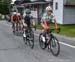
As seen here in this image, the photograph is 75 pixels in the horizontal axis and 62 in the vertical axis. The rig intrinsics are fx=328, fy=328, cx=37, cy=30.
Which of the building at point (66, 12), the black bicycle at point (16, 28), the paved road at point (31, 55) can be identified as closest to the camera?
the paved road at point (31, 55)

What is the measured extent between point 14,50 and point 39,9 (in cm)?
3534

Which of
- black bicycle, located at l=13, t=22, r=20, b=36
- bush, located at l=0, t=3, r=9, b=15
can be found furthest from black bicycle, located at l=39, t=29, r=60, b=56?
bush, located at l=0, t=3, r=9, b=15

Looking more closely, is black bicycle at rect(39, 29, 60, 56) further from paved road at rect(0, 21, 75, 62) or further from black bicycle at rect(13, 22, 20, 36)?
black bicycle at rect(13, 22, 20, 36)

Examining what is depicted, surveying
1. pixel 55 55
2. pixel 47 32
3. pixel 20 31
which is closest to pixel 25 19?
pixel 47 32

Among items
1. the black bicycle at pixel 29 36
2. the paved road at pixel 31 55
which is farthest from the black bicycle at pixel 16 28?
the paved road at pixel 31 55

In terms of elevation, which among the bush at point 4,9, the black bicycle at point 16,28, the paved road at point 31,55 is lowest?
the paved road at point 31,55

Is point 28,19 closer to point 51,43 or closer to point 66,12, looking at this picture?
point 51,43

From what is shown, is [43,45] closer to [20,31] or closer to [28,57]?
[28,57]

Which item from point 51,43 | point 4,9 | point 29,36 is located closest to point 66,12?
point 29,36

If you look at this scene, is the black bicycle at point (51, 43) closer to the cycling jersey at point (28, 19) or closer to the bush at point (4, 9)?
the cycling jersey at point (28, 19)

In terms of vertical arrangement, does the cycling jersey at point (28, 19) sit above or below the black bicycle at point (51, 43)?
above

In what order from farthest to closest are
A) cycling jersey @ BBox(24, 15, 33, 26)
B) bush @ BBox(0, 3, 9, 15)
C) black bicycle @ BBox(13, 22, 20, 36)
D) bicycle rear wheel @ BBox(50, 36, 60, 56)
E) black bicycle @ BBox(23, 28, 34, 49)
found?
bush @ BBox(0, 3, 9, 15)
black bicycle @ BBox(13, 22, 20, 36)
cycling jersey @ BBox(24, 15, 33, 26)
black bicycle @ BBox(23, 28, 34, 49)
bicycle rear wheel @ BBox(50, 36, 60, 56)

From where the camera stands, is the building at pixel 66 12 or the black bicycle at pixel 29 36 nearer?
the black bicycle at pixel 29 36

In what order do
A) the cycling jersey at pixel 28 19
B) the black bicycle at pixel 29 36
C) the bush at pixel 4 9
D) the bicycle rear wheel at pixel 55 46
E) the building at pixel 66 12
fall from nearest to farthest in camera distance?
1. the bicycle rear wheel at pixel 55 46
2. the black bicycle at pixel 29 36
3. the cycling jersey at pixel 28 19
4. the building at pixel 66 12
5. the bush at pixel 4 9
